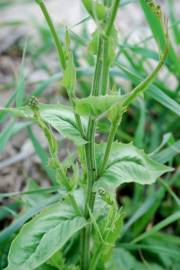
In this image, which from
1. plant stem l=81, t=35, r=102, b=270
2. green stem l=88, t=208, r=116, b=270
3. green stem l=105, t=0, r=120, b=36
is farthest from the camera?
green stem l=88, t=208, r=116, b=270

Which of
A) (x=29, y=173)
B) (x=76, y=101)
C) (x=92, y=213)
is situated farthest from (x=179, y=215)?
(x=29, y=173)

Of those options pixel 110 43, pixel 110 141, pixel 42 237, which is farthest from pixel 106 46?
pixel 42 237

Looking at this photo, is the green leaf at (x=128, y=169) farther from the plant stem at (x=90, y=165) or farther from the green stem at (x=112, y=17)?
the green stem at (x=112, y=17)

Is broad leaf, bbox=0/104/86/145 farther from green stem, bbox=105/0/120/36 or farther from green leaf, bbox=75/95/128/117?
green stem, bbox=105/0/120/36

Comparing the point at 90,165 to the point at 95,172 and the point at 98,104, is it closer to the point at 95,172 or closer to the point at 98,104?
the point at 95,172

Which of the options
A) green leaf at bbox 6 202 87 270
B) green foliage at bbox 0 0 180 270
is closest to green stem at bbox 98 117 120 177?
green foliage at bbox 0 0 180 270

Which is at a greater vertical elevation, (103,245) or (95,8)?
(95,8)

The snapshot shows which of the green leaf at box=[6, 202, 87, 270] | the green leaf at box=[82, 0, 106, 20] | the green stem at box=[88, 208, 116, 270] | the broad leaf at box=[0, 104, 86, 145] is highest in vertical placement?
the green leaf at box=[82, 0, 106, 20]
